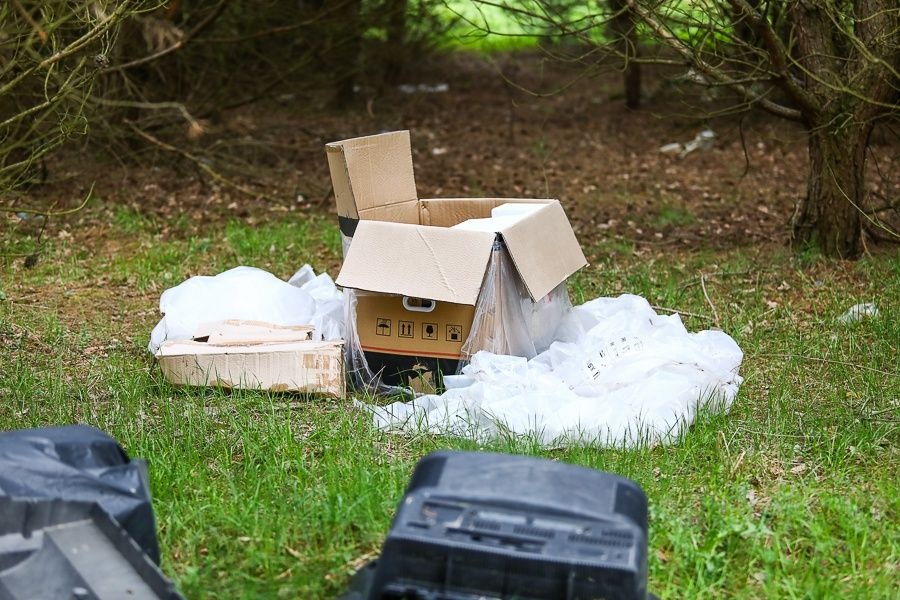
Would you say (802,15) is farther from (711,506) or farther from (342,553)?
(342,553)

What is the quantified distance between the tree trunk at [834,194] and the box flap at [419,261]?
8.90 ft

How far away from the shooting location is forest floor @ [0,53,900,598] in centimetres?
274

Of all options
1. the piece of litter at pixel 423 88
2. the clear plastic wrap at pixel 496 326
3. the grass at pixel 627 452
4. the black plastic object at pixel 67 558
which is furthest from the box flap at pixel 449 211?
the piece of litter at pixel 423 88

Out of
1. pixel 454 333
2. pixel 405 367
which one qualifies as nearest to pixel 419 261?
pixel 454 333

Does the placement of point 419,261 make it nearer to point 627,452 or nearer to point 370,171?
point 370,171

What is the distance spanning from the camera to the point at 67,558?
213 centimetres

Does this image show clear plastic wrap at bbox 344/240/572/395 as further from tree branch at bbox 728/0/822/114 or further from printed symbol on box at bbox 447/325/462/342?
tree branch at bbox 728/0/822/114

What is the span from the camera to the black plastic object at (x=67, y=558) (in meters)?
2.11

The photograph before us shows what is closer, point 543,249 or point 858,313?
point 543,249

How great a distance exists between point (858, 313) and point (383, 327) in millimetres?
2263

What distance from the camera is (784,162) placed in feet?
29.8

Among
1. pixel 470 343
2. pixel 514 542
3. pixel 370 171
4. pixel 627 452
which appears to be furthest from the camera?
pixel 370 171

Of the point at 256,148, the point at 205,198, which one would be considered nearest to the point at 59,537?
the point at 205,198

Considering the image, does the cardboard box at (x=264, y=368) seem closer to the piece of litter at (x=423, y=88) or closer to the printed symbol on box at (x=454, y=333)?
the printed symbol on box at (x=454, y=333)
